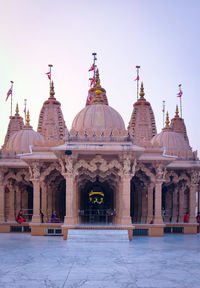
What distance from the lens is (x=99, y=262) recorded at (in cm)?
1184

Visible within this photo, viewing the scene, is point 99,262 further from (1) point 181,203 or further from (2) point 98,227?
(1) point 181,203

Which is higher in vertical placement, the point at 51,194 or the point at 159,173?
the point at 159,173

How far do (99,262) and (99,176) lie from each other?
6.96 m

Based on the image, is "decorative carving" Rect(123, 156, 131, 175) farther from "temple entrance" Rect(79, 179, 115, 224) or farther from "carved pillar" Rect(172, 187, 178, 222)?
"temple entrance" Rect(79, 179, 115, 224)

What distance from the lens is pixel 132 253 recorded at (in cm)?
1353

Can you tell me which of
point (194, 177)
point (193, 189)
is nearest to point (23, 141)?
point (194, 177)

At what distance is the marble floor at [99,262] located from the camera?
9.42 metres

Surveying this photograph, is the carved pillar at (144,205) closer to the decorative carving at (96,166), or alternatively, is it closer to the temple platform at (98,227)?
the temple platform at (98,227)

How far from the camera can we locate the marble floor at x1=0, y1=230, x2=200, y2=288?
9.42 meters

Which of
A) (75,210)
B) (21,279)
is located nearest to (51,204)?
(75,210)

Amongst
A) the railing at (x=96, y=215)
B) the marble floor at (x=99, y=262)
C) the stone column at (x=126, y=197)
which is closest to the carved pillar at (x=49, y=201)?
the railing at (x=96, y=215)

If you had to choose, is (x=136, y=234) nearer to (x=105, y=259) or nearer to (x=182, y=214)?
(x=182, y=214)

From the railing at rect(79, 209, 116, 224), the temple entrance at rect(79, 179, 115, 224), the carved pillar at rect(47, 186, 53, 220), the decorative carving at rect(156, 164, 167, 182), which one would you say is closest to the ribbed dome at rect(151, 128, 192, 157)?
the decorative carving at rect(156, 164, 167, 182)

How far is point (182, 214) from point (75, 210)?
8401mm
